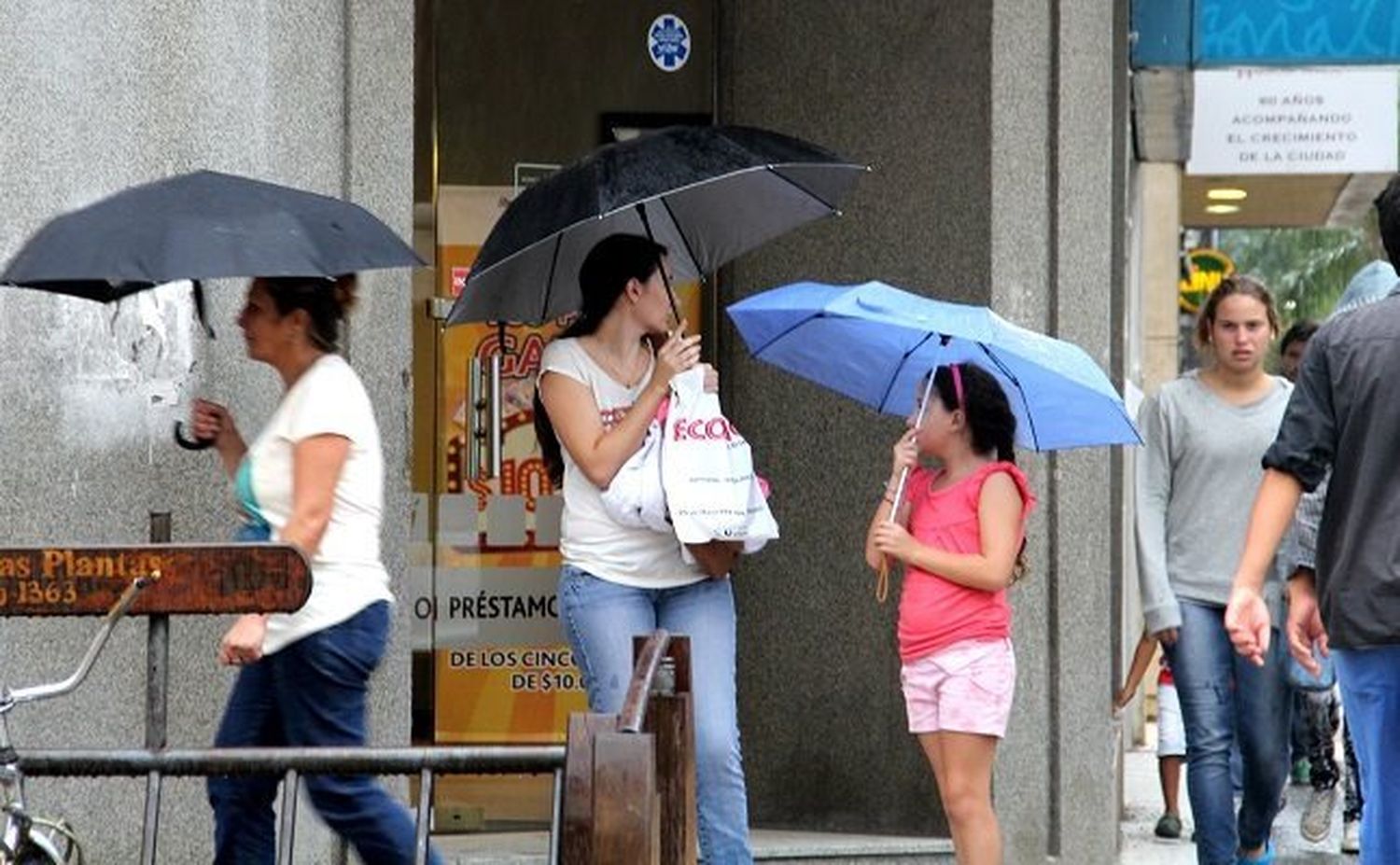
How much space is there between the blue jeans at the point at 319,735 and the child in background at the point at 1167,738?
5334 mm

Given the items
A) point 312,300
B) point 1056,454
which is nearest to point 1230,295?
point 1056,454

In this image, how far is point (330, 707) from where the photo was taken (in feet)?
20.7

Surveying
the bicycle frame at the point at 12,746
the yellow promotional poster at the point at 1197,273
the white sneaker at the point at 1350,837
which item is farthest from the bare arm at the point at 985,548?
the yellow promotional poster at the point at 1197,273

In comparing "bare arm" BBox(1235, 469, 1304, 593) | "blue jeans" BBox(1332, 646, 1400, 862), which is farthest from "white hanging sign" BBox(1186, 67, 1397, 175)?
"blue jeans" BBox(1332, 646, 1400, 862)

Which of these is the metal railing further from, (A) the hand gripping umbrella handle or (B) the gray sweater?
(B) the gray sweater

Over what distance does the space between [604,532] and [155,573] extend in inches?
100

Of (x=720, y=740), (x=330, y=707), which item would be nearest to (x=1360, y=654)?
(x=720, y=740)

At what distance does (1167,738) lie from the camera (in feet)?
39.0

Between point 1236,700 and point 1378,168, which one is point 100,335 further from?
point 1378,168

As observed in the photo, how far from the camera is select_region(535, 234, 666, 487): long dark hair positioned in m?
7.35

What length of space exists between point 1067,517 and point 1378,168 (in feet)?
32.0

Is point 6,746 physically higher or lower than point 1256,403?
lower

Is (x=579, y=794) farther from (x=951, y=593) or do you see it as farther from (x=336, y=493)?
(x=951, y=593)

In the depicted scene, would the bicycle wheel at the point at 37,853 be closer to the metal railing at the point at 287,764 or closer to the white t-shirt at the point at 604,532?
the metal railing at the point at 287,764
